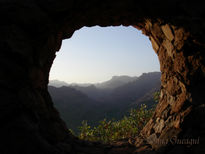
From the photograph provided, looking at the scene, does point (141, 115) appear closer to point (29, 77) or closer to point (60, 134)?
point (60, 134)

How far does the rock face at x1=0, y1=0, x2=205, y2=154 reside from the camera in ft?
8.66

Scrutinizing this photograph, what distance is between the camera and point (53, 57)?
412 cm

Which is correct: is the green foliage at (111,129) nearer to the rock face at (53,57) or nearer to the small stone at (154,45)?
the rock face at (53,57)

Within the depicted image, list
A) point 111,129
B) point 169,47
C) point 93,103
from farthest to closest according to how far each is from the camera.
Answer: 1. point 93,103
2. point 111,129
3. point 169,47

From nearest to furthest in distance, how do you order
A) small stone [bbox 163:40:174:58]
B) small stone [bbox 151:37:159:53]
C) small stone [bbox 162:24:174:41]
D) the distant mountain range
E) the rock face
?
the rock face
small stone [bbox 162:24:174:41]
small stone [bbox 163:40:174:58]
small stone [bbox 151:37:159:53]
the distant mountain range

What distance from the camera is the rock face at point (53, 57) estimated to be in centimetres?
264

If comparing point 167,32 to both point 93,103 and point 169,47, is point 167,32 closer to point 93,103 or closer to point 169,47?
point 169,47

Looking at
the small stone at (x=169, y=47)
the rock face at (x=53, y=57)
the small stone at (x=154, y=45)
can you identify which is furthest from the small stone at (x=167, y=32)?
the small stone at (x=154, y=45)

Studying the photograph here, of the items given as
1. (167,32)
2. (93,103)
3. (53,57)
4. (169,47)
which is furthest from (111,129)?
(93,103)

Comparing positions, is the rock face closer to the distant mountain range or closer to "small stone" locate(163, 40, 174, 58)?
"small stone" locate(163, 40, 174, 58)

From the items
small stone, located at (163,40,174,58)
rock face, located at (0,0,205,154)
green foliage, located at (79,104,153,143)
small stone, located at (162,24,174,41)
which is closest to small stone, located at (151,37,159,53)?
rock face, located at (0,0,205,154)

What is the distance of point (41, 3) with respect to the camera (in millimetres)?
3152

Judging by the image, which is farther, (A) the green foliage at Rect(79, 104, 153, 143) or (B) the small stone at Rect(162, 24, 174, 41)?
(A) the green foliage at Rect(79, 104, 153, 143)

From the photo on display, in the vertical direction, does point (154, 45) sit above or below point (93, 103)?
above
